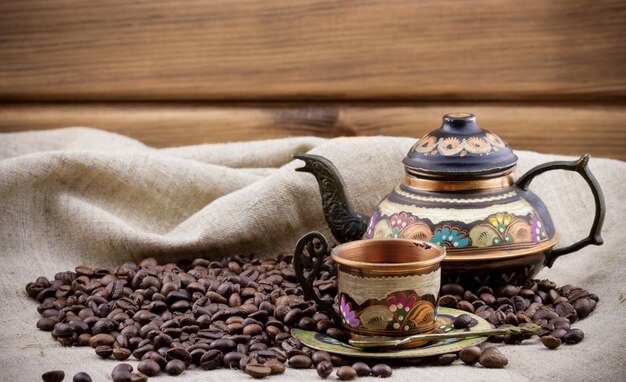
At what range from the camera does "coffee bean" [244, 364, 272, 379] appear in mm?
1295

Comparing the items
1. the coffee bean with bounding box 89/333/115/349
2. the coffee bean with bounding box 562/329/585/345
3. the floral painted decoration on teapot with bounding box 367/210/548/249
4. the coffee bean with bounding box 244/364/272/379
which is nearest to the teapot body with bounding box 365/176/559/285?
the floral painted decoration on teapot with bounding box 367/210/548/249

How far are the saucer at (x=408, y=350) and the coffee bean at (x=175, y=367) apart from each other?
0.20 m

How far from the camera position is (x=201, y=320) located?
150 centimetres

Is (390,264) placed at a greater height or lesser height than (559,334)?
greater

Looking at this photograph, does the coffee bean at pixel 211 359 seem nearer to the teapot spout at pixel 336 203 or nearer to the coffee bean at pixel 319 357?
the coffee bean at pixel 319 357

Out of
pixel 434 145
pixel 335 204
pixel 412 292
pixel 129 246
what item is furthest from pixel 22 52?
pixel 412 292

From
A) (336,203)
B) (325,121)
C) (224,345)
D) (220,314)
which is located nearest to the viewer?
(224,345)

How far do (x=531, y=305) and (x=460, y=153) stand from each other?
0.31 m

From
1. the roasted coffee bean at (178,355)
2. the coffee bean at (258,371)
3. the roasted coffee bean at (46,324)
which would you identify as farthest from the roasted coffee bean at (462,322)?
the roasted coffee bean at (46,324)

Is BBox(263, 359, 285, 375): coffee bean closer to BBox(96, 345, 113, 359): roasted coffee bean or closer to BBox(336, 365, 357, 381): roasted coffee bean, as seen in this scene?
BBox(336, 365, 357, 381): roasted coffee bean

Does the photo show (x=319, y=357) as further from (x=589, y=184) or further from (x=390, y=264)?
(x=589, y=184)

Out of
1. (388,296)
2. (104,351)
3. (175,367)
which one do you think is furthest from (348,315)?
(104,351)

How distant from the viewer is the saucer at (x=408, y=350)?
52.1 inches

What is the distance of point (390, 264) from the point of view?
1346 millimetres
